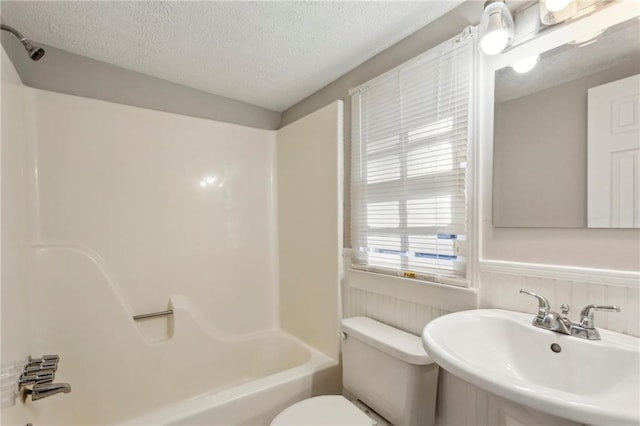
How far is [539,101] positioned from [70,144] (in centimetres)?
237

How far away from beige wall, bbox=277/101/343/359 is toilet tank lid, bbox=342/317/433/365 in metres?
0.30

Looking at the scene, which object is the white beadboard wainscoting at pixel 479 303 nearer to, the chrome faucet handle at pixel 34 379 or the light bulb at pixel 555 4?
the light bulb at pixel 555 4

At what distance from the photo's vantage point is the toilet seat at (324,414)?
4.05ft

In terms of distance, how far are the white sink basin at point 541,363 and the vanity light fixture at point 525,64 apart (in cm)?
91

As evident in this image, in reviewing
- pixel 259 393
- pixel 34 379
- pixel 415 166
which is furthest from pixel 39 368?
pixel 415 166

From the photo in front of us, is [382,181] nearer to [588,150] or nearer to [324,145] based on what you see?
[324,145]

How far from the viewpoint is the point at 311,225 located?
2.07m

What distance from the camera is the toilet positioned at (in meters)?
1.21

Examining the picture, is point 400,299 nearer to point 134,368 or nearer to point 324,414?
point 324,414

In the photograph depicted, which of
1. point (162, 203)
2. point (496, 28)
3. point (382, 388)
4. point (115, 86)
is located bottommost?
point (382, 388)

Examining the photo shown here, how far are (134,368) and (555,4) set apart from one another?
2.67 metres

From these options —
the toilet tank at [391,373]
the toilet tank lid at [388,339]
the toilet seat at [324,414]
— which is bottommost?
the toilet seat at [324,414]

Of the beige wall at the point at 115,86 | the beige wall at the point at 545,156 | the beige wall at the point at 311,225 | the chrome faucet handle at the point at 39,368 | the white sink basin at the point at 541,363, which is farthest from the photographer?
the beige wall at the point at 311,225

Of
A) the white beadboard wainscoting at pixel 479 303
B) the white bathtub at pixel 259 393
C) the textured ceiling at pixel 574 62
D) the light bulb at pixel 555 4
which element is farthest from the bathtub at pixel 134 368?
the light bulb at pixel 555 4
